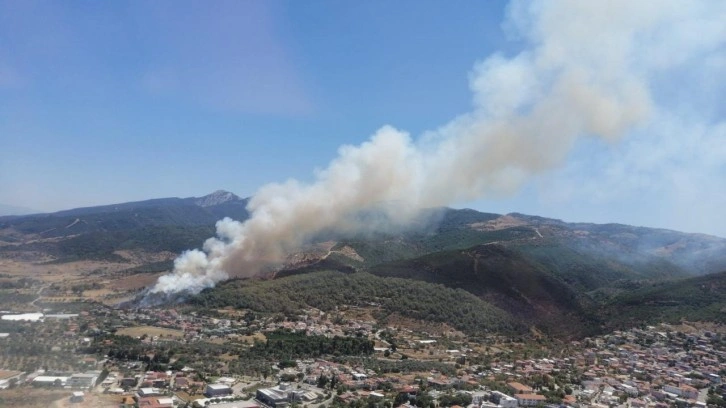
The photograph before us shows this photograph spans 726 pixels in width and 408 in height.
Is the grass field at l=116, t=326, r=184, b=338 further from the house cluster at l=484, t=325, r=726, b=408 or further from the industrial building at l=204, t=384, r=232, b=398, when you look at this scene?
the house cluster at l=484, t=325, r=726, b=408

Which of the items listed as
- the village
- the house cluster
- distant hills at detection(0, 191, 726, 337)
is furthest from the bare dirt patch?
the house cluster

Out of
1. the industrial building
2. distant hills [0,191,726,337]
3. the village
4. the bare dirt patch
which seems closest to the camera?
the industrial building

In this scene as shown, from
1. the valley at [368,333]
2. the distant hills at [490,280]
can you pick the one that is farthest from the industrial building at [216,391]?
the distant hills at [490,280]

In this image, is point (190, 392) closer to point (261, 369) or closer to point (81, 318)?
point (261, 369)

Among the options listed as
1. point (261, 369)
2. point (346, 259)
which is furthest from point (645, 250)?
point (261, 369)

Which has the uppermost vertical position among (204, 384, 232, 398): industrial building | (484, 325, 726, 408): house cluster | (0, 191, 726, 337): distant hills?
(0, 191, 726, 337): distant hills

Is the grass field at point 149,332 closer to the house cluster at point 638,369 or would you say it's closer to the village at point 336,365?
the village at point 336,365

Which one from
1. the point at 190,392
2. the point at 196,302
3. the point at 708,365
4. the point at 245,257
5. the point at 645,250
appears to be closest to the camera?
the point at 190,392

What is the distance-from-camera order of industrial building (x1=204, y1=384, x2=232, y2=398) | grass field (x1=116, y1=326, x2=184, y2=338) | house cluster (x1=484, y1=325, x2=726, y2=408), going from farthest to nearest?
1. grass field (x1=116, y1=326, x2=184, y2=338)
2. house cluster (x1=484, y1=325, x2=726, y2=408)
3. industrial building (x1=204, y1=384, x2=232, y2=398)
